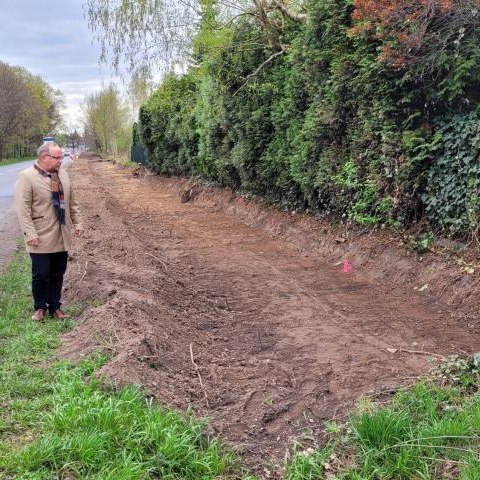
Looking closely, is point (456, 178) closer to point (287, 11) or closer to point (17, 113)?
point (287, 11)

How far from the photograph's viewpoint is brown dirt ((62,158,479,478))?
4055 millimetres

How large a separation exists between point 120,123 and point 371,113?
59560 millimetres

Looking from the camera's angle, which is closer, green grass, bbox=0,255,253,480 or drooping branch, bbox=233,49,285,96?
green grass, bbox=0,255,253,480

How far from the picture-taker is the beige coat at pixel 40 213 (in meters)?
5.36

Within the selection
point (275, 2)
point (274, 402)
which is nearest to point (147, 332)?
point (274, 402)

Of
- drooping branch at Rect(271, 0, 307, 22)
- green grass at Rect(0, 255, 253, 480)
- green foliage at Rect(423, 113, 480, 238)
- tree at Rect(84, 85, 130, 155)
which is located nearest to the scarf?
green grass at Rect(0, 255, 253, 480)

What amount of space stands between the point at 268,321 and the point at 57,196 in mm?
2860

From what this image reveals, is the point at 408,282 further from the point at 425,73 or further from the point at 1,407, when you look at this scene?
the point at 1,407

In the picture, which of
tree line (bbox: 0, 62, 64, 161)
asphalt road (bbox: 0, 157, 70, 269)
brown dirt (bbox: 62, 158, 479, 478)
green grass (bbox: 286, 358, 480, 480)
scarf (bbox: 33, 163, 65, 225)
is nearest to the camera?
green grass (bbox: 286, 358, 480, 480)

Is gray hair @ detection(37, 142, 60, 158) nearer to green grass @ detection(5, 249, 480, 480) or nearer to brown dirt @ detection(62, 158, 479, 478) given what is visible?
brown dirt @ detection(62, 158, 479, 478)

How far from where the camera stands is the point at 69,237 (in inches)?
224

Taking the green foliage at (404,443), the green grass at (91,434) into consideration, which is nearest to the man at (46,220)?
the green grass at (91,434)

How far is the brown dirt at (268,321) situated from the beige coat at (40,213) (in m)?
0.88

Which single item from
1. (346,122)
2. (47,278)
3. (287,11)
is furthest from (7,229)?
(346,122)
